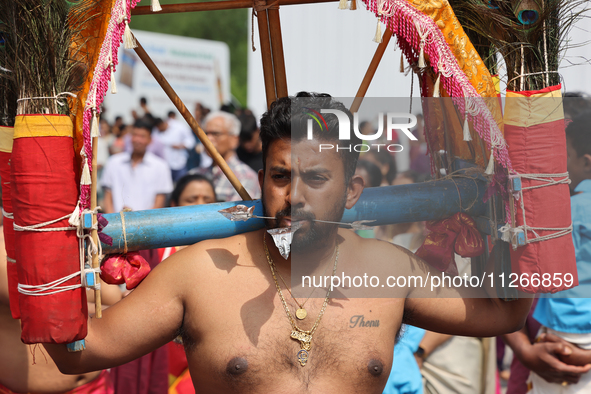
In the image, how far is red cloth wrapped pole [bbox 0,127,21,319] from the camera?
7.70 feet

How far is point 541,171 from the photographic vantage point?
2.33 meters

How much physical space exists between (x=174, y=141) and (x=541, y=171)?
714 centimetres

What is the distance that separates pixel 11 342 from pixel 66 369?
137cm

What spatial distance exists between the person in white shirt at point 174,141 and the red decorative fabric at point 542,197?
6773mm

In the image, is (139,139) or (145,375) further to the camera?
(139,139)

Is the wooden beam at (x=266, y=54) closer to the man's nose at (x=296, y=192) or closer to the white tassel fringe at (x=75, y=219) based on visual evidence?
the man's nose at (x=296, y=192)

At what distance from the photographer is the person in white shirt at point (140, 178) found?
714cm

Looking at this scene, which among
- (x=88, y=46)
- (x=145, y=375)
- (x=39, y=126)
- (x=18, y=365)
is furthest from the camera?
(x=145, y=375)

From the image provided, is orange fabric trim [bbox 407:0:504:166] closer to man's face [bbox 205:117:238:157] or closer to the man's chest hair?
the man's chest hair

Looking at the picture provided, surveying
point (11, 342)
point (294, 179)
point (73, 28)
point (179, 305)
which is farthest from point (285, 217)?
point (11, 342)

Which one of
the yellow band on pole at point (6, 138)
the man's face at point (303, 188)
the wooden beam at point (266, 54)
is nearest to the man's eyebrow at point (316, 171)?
the man's face at point (303, 188)

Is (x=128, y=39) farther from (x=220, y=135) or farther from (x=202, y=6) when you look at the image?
(x=220, y=135)

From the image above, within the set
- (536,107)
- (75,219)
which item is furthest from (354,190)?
(75,219)

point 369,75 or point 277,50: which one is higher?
point 277,50
